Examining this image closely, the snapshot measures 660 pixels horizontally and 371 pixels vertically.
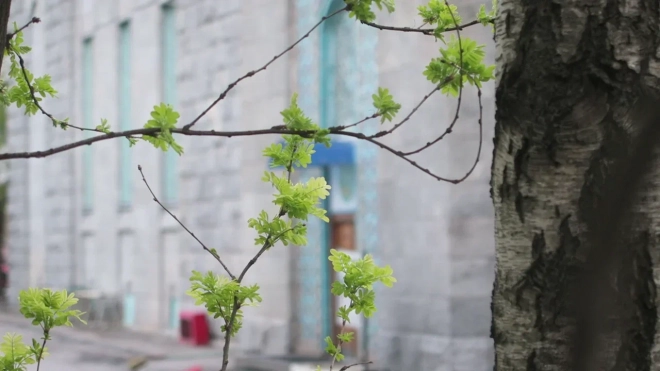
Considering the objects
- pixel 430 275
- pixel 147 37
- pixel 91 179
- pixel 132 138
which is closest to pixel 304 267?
pixel 430 275

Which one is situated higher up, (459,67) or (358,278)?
(459,67)

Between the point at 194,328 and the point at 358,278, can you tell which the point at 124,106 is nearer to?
the point at 194,328

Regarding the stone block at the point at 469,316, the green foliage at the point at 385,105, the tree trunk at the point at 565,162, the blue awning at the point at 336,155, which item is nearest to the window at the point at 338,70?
the blue awning at the point at 336,155

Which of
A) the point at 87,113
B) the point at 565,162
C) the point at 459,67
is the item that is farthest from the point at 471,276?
the point at 87,113

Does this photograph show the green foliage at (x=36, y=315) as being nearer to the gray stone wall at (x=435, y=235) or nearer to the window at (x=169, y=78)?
the gray stone wall at (x=435, y=235)

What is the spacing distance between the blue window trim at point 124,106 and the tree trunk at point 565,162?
2235cm

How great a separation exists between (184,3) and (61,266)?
9.44 m

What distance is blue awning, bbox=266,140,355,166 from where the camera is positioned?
1535 cm

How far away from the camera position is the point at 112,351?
20453mm

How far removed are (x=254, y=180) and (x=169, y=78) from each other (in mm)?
5800

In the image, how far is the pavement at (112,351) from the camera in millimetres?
16875

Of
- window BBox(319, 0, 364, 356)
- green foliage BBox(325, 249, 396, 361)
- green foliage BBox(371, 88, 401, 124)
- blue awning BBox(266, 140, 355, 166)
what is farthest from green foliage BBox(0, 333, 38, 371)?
window BBox(319, 0, 364, 356)

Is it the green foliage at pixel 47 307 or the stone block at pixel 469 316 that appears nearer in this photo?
the green foliage at pixel 47 307

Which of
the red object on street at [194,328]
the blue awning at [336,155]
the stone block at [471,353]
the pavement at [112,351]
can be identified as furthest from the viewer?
the red object on street at [194,328]
